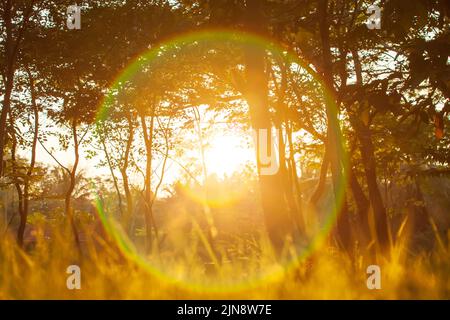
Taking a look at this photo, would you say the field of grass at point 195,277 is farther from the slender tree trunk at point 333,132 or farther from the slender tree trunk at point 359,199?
the slender tree trunk at point 359,199

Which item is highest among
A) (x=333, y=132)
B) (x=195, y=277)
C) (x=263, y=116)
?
(x=333, y=132)

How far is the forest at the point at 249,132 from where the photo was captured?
416cm

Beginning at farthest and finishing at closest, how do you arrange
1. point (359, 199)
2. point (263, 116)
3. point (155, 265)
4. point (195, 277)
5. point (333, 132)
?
point (359, 199)
point (333, 132)
point (263, 116)
point (155, 265)
point (195, 277)

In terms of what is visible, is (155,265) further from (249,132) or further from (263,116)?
(249,132)

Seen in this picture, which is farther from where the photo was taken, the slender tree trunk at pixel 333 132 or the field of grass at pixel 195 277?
the slender tree trunk at pixel 333 132

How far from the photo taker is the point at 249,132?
26094mm

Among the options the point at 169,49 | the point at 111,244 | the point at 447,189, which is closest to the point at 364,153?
the point at 169,49

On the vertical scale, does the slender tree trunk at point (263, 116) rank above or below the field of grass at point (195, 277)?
above

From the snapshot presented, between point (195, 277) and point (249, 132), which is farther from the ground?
point (249, 132)

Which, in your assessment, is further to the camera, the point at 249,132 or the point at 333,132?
the point at 249,132

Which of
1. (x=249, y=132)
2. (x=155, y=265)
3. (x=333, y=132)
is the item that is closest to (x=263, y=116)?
(x=333, y=132)

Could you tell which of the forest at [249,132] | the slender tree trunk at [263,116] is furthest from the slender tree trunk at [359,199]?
the slender tree trunk at [263,116]

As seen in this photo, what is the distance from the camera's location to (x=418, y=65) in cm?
564
